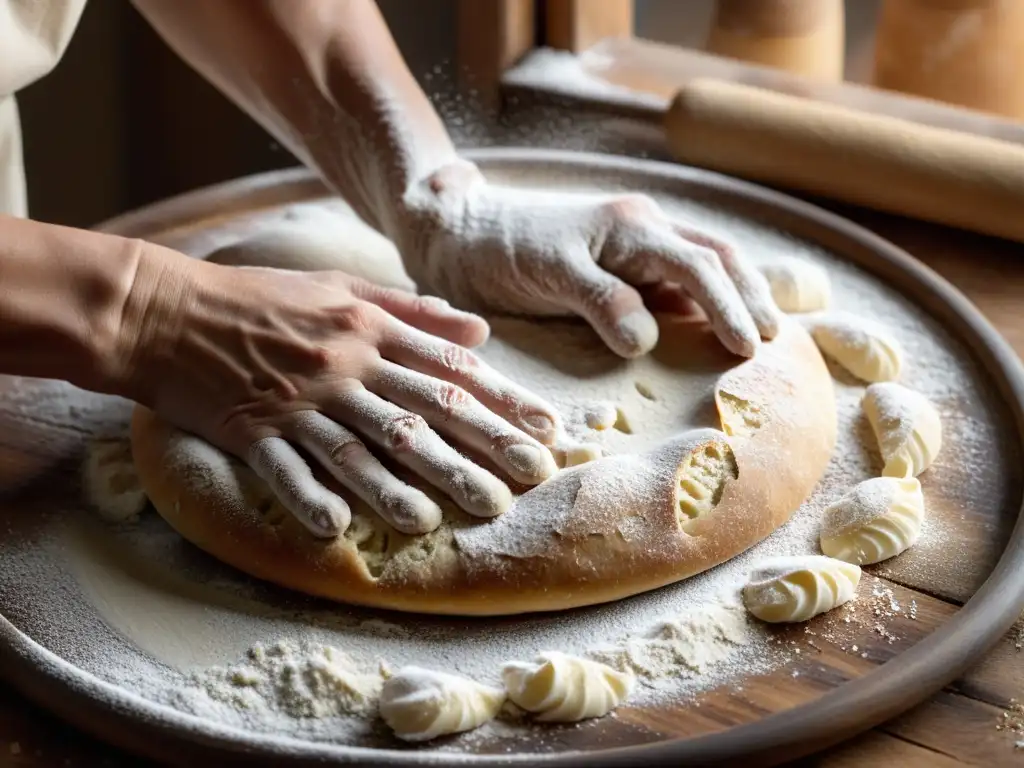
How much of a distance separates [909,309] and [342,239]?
0.66 meters

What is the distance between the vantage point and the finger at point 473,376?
102 centimetres

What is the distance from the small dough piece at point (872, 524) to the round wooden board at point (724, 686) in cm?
2

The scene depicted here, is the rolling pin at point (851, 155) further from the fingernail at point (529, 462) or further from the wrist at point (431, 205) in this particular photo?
the fingernail at point (529, 462)

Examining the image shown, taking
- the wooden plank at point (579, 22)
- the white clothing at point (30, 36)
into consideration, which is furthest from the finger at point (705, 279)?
the wooden plank at point (579, 22)

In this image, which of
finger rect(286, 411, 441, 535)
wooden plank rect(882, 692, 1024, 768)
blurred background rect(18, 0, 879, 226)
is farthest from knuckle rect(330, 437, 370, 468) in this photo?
blurred background rect(18, 0, 879, 226)

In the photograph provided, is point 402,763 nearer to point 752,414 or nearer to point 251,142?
point 752,414

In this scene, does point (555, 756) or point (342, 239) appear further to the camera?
point (342, 239)

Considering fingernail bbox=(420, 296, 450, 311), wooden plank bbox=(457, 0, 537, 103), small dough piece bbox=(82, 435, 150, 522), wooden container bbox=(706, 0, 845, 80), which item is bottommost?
small dough piece bbox=(82, 435, 150, 522)

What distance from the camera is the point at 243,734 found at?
815mm

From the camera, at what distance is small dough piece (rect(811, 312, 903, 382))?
3.95 feet

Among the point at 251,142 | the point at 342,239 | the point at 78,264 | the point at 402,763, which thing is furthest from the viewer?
the point at 251,142

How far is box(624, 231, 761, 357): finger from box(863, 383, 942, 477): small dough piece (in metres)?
0.14

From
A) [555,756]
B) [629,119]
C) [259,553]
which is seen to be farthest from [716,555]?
[629,119]

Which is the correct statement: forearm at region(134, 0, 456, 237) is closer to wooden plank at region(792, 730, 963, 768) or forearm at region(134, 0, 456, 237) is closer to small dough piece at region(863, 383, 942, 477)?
small dough piece at region(863, 383, 942, 477)
